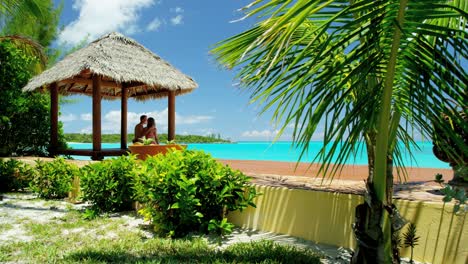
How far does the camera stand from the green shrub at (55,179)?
7.20 m

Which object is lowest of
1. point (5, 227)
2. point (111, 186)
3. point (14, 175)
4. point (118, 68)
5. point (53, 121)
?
point (5, 227)

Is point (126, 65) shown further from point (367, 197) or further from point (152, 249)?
point (367, 197)

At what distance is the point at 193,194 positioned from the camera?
4.30 metres

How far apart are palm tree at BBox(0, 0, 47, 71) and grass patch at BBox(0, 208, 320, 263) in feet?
20.4

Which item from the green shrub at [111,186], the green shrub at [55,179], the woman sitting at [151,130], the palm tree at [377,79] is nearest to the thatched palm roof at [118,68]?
the woman sitting at [151,130]

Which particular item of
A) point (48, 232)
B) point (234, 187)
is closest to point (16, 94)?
point (48, 232)

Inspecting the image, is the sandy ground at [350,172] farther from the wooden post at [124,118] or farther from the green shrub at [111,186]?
the wooden post at [124,118]

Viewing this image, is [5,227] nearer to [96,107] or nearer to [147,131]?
[147,131]

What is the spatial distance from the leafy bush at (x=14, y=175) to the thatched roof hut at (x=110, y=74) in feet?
6.58

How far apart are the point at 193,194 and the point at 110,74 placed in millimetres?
5751

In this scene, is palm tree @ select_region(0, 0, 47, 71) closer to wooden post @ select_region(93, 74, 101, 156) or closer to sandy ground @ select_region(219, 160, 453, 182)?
wooden post @ select_region(93, 74, 101, 156)

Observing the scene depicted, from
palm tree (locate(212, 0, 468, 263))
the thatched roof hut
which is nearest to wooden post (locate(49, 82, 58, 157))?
the thatched roof hut

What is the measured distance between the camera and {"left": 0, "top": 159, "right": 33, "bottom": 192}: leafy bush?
8219mm

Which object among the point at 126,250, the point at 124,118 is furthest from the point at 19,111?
the point at 126,250
